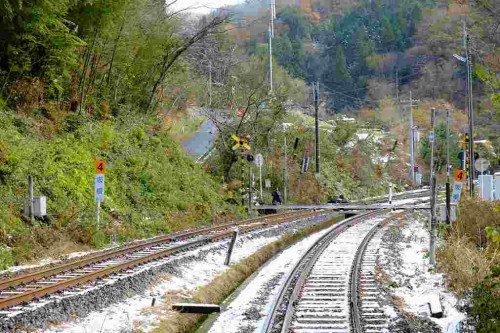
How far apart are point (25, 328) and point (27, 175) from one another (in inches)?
414

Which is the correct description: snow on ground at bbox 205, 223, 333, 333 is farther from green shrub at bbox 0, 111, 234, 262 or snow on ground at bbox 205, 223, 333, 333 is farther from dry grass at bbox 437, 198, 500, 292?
green shrub at bbox 0, 111, 234, 262

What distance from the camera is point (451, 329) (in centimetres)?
1015

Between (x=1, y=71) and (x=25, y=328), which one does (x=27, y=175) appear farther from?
(x=25, y=328)

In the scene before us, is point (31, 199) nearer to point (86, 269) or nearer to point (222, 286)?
point (86, 269)

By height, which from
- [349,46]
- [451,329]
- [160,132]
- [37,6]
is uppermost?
[349,46]

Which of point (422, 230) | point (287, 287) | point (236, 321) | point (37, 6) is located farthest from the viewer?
point (422, 230)

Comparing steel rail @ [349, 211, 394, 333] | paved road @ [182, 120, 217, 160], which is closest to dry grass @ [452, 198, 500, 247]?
steel rail @ [349, 211, 394, 333]

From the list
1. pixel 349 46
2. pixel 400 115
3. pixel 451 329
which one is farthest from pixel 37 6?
pixel 349 46

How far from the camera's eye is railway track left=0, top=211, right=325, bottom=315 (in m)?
10.7

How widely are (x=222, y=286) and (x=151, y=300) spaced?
107 inches

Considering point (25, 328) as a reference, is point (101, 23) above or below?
above

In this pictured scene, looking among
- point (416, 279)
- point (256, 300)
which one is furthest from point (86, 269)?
point (416, 279)

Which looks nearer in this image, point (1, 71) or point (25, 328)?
point (25, 328)

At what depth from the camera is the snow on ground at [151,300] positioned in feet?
31.6
